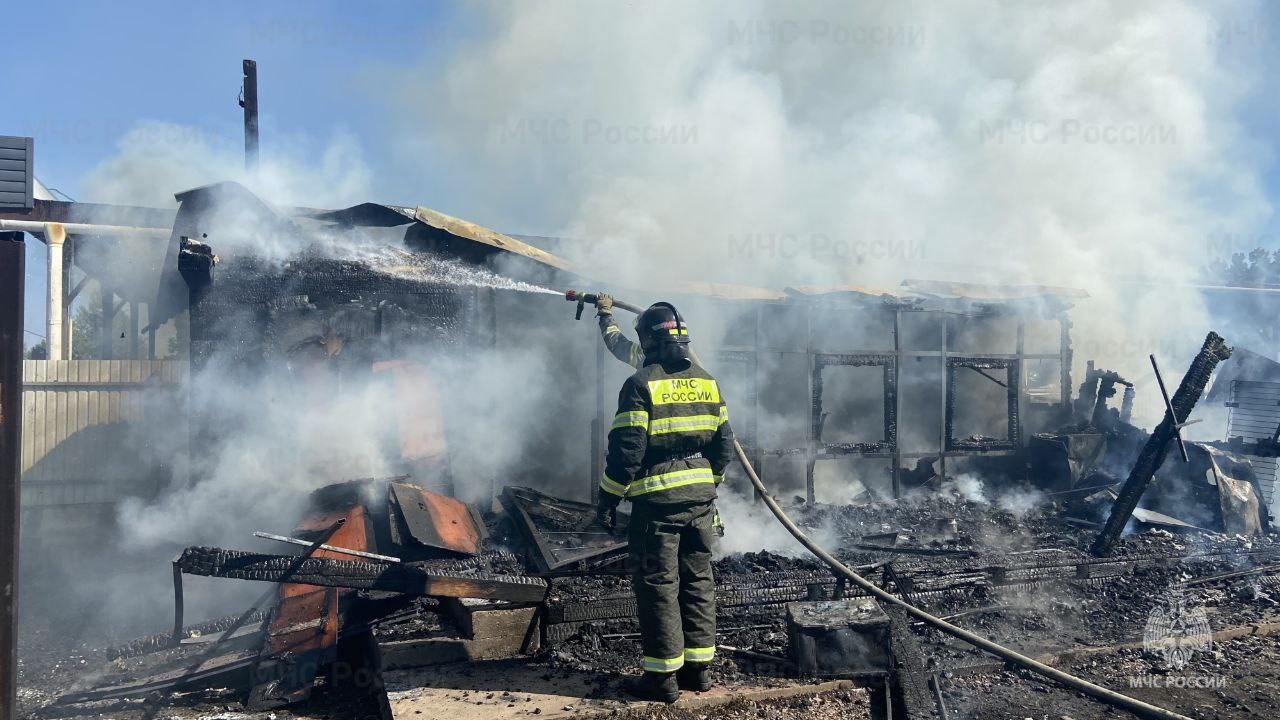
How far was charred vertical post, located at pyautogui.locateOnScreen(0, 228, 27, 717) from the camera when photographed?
2760 mm

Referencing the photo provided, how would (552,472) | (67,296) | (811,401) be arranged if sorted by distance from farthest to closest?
(67,296) → (811,401) → (552,472)

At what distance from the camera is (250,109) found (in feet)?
39.2

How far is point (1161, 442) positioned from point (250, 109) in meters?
13.5

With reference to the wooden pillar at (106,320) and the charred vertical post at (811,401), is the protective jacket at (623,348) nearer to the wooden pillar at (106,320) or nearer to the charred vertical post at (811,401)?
the charred vertical post at (811,401)

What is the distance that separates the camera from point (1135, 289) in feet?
60.4

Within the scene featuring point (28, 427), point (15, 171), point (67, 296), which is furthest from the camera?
point (67, 296)

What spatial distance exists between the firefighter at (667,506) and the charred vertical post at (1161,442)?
4882 millimetres

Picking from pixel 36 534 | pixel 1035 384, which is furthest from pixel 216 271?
pixel 1035 384

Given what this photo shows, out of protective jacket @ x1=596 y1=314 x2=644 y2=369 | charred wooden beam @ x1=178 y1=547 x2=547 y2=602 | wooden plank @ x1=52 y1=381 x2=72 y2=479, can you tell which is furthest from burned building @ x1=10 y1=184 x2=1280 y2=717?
wooden plank @ x1=52 y1=381 x2=72 y2=479

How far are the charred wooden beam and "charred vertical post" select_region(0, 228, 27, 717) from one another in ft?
4.44

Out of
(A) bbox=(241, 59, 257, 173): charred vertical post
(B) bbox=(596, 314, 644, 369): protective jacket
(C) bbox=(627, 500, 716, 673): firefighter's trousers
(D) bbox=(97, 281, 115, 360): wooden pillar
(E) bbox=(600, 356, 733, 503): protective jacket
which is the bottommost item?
(C) bbox=(627, 500, 716, 673): firefighter's trousers

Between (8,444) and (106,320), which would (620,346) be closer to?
(8,444)

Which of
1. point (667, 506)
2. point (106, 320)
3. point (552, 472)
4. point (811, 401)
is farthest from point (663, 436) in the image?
point (106, 320)

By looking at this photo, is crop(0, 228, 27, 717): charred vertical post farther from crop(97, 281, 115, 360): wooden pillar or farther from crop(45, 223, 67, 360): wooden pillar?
crop(97, 281, 115, 360): wooden pillar
